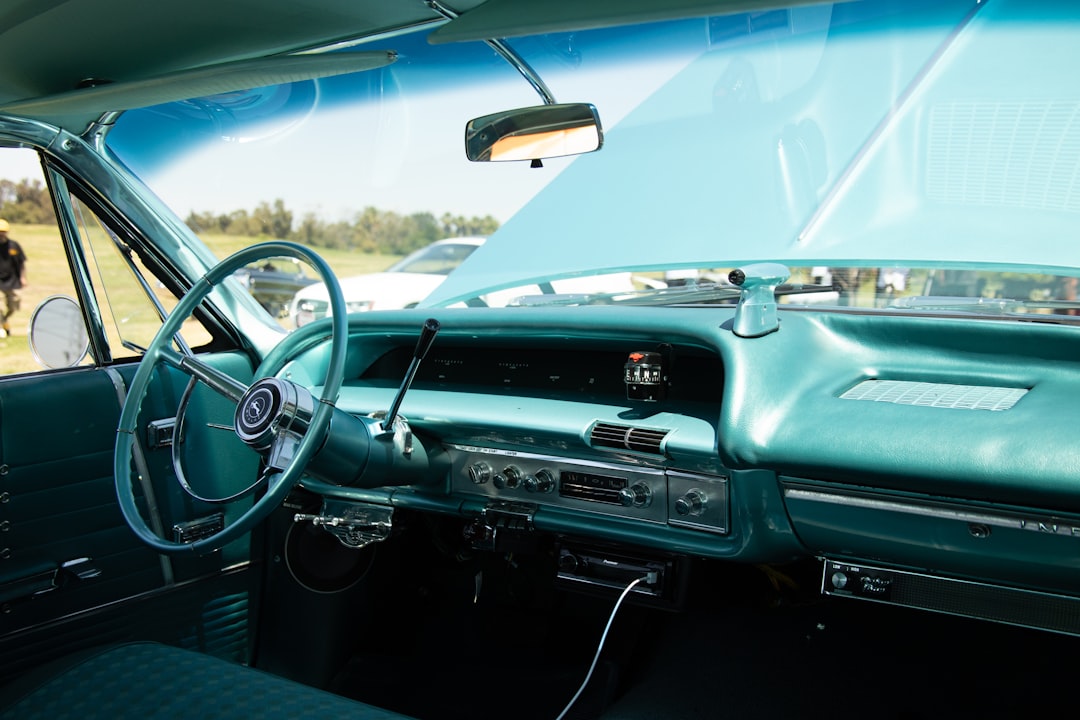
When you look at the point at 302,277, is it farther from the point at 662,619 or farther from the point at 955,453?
the point at 955,453

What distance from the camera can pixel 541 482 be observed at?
254cm

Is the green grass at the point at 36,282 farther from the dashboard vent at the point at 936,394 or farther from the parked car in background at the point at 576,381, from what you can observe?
the dashboard vent at the point at 936,394

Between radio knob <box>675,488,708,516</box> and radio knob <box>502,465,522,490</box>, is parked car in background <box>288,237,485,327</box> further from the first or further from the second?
radio knob <box>675,488,708,516</box>

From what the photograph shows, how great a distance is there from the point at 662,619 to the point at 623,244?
1.36 m

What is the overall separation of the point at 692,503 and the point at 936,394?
669 millimetres

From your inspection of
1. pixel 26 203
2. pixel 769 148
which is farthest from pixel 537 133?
pixel 26 203

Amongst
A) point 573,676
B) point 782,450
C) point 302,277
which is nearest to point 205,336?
point 302,277

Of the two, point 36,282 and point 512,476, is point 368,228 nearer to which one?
point 36,282

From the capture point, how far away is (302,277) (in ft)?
12.9

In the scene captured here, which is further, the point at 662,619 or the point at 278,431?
the point at 662,619

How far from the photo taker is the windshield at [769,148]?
2184 mm

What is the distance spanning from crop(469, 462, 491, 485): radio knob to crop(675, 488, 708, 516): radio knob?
0.61m

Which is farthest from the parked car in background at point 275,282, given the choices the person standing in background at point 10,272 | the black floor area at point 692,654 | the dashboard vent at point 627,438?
the dashboard vent at point 627,438

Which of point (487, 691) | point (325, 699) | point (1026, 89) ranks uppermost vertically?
point (1026, 89)
